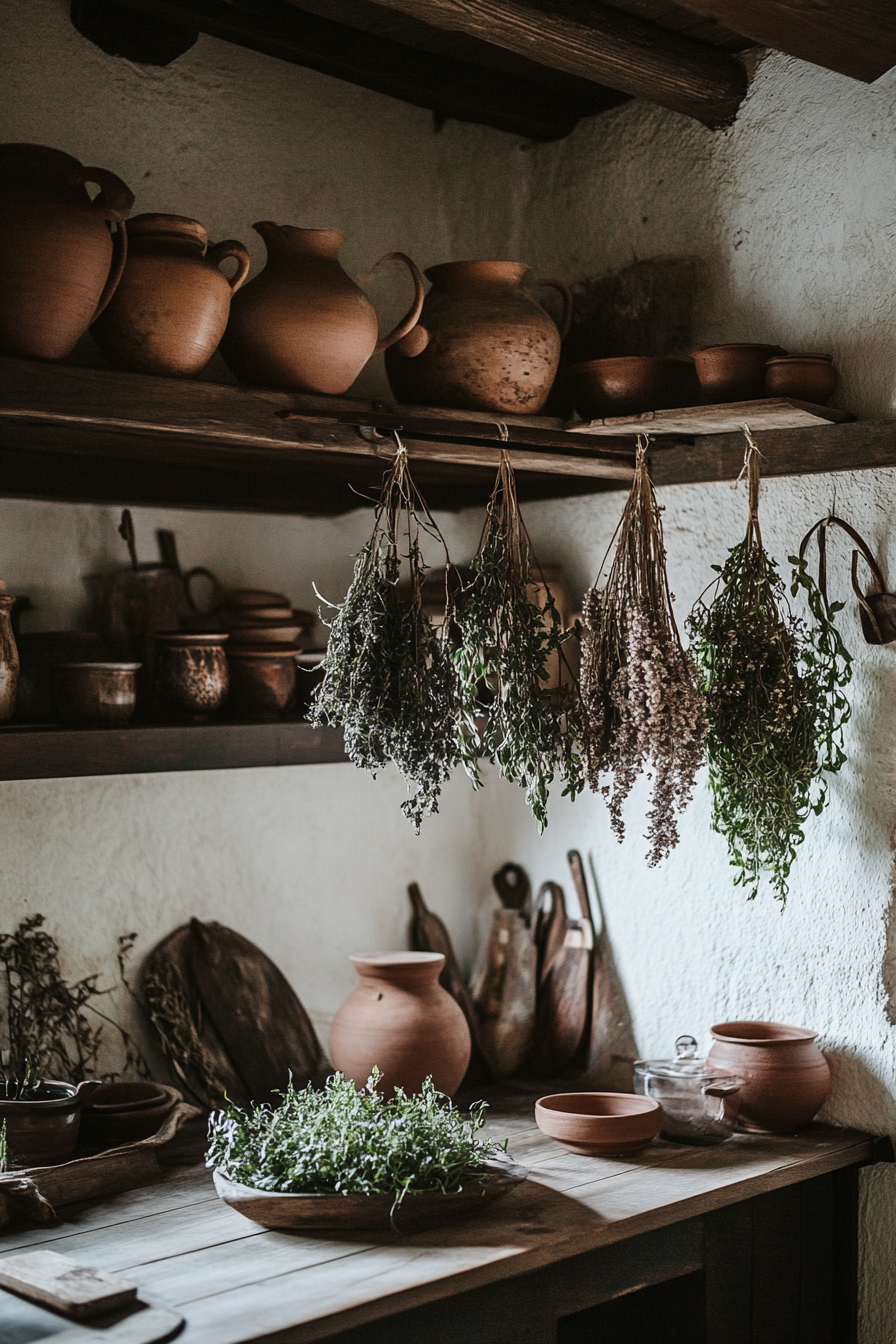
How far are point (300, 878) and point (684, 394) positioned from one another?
4.73 ft

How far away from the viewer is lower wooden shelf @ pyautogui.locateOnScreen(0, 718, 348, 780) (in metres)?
2.35

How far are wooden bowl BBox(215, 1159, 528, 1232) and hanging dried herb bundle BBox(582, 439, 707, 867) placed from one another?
702 millimetres

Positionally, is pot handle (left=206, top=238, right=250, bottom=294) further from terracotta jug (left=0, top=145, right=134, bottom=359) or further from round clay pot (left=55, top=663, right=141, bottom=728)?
round clay pot (left=55, top=663, right=141, bottom=728)

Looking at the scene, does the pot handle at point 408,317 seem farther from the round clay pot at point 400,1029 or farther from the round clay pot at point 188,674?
the round clay pot at point 400,1029

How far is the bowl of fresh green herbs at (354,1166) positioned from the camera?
2195mm

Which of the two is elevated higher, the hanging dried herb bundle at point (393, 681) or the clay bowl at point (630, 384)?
Answer: the clay bowl at point (630, 384)

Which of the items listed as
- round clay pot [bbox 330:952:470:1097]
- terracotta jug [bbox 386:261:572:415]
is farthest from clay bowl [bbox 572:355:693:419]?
round clay pot [bbox 330:952:470:1097]

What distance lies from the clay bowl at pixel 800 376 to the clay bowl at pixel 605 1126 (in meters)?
1.44

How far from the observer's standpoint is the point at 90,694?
2.47m

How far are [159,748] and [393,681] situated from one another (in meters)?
0.48

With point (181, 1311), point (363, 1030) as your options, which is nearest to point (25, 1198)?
point (181, 1311)

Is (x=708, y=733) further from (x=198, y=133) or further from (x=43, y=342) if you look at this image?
(x=198, y=133)

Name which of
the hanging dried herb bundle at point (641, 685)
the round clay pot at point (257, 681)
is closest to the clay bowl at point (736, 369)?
the hanging dried herb bundle at point (641, 685)

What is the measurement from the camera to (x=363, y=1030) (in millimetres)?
2809
